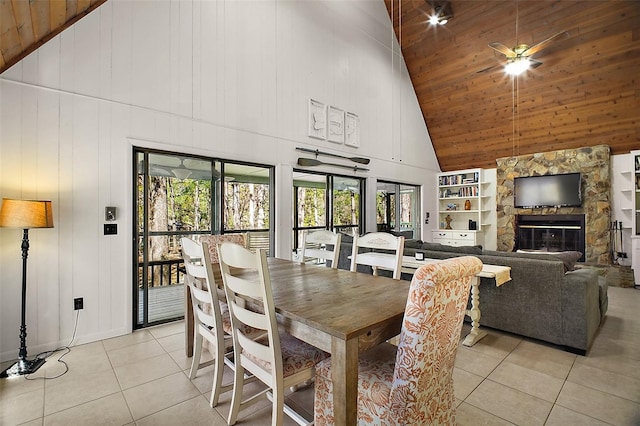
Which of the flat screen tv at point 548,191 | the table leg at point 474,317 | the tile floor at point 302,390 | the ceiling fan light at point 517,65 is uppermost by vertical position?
the ceiling fan light at point 517,65

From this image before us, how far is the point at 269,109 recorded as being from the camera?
451 centimetres

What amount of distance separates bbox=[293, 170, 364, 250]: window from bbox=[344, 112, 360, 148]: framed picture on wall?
67cm

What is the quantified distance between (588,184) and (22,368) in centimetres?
847

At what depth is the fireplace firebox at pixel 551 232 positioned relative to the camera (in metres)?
5.97

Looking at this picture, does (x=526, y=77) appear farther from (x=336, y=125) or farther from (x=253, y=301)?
(x=253, y=301)

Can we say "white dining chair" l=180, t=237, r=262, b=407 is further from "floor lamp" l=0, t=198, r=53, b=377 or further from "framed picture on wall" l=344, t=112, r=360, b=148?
"framed picture on wall" l=344, t=112, r=360, b=148

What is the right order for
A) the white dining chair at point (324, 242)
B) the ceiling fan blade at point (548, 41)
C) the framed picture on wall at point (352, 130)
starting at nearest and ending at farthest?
the white dining chair at point (324, 242)
the ceiling fan blade at point (548, 41)
the framed picture on wall at point (352, 130)

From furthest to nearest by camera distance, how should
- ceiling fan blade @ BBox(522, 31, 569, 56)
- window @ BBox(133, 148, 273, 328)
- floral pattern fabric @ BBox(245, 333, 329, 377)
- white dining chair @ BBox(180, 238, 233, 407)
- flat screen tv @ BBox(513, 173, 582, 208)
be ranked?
flat screen tv @ BBox(513, 173, 582, 208), ceiling fan blade @ BBox(522, 31, 569, 56), window @ BBox(133, 148, 273, 328), white dining chair @ BBox(180, 238, 233, 407), floral pattern fabric @ BBox(245, 333, 329, 377)

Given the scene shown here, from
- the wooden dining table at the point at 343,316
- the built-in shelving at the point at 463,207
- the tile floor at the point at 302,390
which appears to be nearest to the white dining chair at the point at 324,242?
the wooden dining table at the point at 343,316

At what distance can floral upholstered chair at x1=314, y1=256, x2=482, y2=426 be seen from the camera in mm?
1177

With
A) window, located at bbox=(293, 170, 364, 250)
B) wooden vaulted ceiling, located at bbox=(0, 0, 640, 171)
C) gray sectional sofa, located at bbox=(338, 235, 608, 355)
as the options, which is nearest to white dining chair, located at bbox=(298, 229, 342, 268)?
gray sectional sofa, located at bbox=(338, 235, 608, 355)

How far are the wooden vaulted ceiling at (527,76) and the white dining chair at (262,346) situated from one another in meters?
5.00

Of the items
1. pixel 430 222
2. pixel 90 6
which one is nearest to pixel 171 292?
pixel 90 6

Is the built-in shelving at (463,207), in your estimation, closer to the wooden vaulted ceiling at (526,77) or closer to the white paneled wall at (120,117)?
the wooden vaulted ceiling at (526,77)
